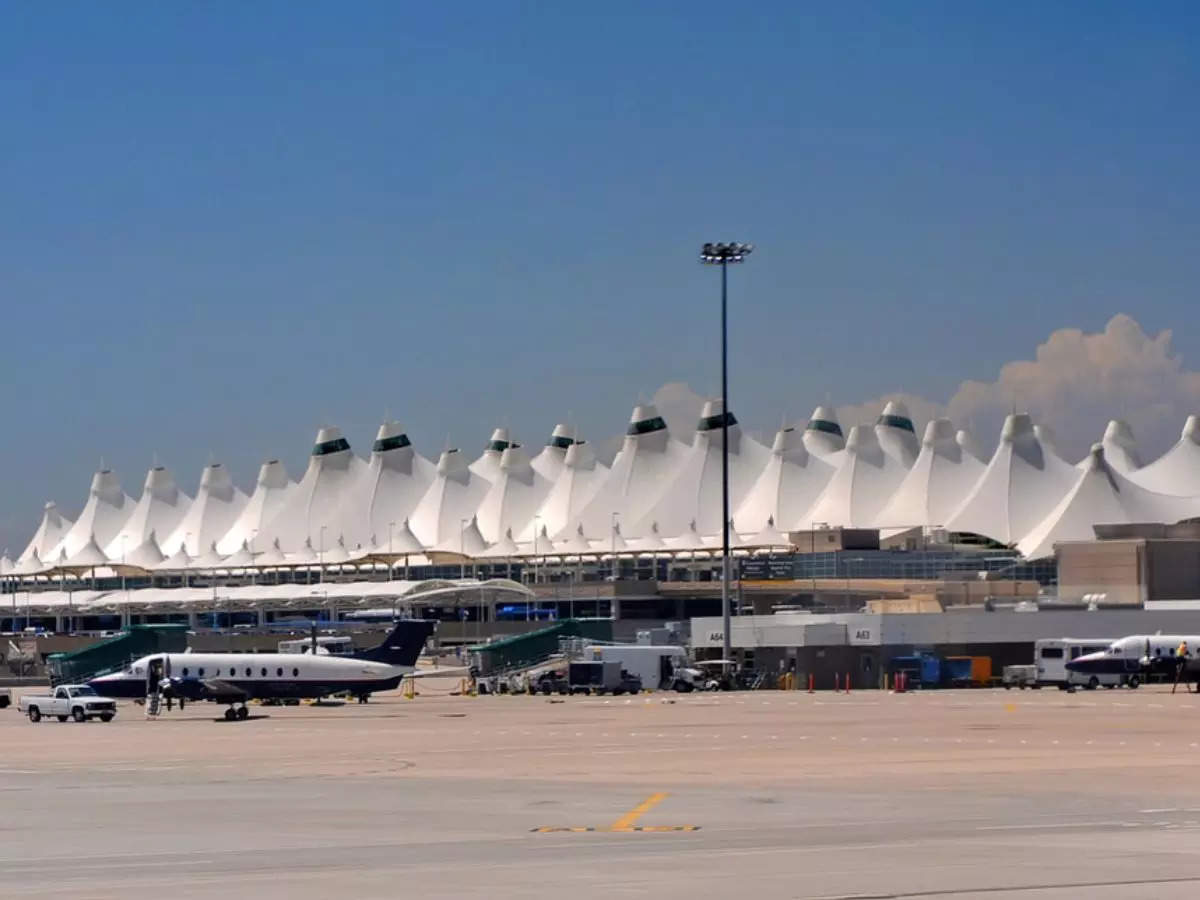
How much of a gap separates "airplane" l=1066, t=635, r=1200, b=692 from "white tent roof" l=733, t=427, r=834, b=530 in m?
96.2

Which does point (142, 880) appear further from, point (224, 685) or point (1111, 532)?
point (1111, 532)

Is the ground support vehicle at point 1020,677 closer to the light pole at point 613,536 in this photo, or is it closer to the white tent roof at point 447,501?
the light pole at point 613,536

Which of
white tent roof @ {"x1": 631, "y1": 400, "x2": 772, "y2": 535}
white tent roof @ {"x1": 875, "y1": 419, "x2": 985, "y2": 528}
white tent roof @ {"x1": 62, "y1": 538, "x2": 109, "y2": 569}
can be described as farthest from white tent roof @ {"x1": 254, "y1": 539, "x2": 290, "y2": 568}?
white tent roof @ {"x1": 875, "y1": 419, "x2": 985, "y2": 528}

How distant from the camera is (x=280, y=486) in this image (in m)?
197

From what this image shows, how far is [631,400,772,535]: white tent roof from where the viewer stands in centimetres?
16388

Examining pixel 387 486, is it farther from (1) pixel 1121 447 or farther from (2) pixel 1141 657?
(2) pixel 1141 657

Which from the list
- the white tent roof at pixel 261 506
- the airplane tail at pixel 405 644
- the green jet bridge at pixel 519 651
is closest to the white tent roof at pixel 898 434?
the white tent roof at pixel 261 506

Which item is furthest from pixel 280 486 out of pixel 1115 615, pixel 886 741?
pixel 886 741

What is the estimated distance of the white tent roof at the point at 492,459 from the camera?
611 feet

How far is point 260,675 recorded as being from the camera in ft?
183

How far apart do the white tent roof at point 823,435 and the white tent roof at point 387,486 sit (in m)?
36.5

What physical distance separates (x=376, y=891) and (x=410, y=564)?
15584cm

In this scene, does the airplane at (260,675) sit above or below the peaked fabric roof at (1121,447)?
below

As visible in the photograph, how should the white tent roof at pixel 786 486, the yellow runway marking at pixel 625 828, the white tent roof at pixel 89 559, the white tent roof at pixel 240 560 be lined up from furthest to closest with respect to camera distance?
the white tent roof at pixel 89 559 < the white tent roof at pixel 240 560 < the white tent roof at pixel 786 486 < the yellow runway marking at pixel 625 828
